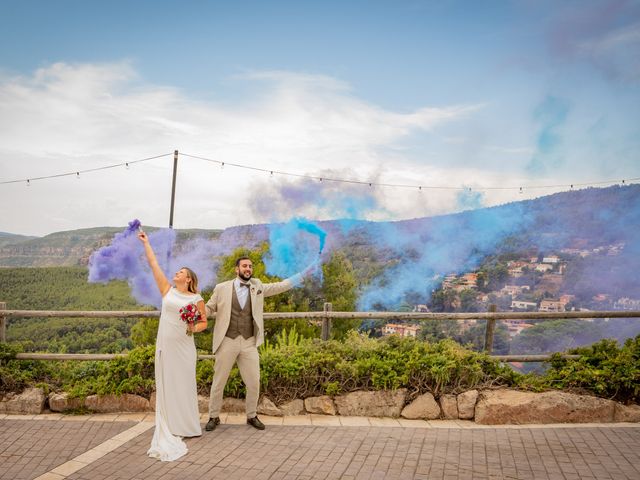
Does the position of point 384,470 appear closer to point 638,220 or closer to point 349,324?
point 638,220

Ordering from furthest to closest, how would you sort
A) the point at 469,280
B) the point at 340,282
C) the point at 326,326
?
the point at 340,282 < the point at 469,280 < the point at 326,326

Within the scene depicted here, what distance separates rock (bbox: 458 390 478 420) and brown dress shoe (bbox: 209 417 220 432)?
3.00m

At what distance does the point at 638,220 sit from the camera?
737 inches

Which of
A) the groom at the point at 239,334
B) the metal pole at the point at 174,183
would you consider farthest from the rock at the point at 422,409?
the metal pole at the point at 174,183

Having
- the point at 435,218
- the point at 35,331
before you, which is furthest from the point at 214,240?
the point at 435,218

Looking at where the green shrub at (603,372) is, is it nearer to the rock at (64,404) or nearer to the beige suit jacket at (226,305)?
the beige suit jacket at (226,305)

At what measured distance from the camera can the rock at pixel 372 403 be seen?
665cm

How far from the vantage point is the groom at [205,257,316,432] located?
602cm

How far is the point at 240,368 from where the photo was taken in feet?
20.1

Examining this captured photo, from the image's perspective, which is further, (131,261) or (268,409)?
(131,261)

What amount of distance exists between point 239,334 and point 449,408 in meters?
2.83

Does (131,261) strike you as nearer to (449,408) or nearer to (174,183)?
(174,183)

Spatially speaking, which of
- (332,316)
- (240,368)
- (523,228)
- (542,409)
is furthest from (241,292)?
(523,228)

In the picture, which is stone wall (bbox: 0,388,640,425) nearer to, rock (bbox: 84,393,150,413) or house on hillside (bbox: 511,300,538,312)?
rock (bbox: 84,393,150,413)
